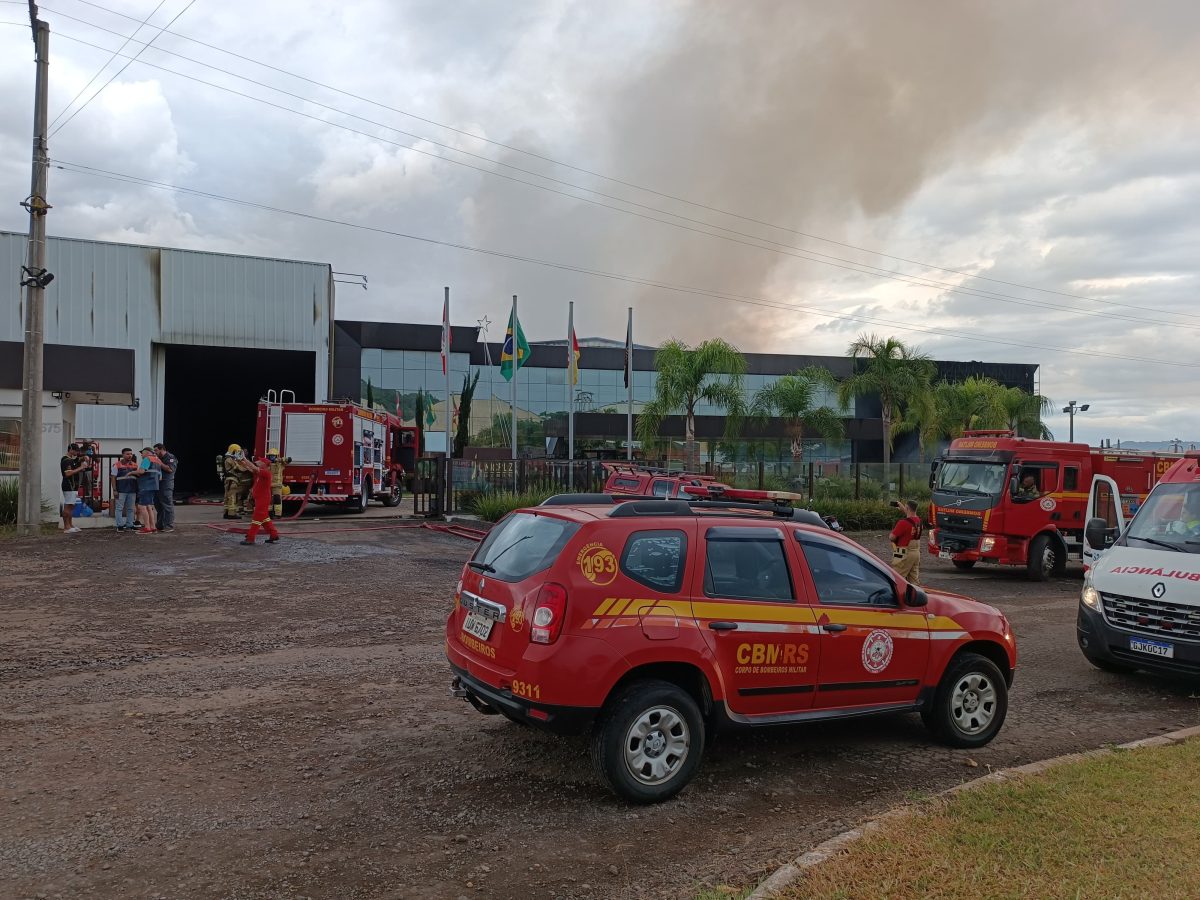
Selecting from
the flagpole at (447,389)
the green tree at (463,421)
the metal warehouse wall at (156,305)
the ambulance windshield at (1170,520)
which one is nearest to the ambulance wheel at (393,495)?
the flagpole at (447,389)

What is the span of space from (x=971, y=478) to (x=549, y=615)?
1420 cm

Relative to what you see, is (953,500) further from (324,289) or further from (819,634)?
(324,289)

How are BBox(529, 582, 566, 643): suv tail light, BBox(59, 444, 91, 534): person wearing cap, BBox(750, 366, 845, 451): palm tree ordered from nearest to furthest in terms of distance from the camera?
BBox(529, 582, 566, 643): suv tail light < BBox(59, 444, 91, 534): person wearing cap < BBox(750, 366, 845, 451): palm tree

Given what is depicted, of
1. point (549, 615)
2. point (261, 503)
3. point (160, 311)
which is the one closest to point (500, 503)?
point (261, 503)

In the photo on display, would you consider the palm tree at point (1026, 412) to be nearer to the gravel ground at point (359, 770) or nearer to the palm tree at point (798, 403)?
the palm tree at point (798, 403)

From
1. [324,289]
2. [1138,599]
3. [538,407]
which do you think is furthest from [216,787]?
[538,407]

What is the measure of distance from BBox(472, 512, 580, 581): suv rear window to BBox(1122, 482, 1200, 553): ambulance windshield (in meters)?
6.38

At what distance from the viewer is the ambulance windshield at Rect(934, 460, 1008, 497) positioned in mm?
16391

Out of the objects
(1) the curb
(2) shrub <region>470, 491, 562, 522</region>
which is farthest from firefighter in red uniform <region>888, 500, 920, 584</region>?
(2) shrub <region>470, 491, 562, 522</region>

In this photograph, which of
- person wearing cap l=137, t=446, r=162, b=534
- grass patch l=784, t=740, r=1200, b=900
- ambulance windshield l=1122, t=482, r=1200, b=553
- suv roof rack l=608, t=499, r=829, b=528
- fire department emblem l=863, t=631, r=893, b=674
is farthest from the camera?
person wearing cap l=137, t=446, r=162, b=534

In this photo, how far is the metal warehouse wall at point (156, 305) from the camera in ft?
102

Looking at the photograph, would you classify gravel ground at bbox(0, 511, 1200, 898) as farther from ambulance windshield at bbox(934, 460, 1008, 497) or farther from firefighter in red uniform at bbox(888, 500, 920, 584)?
ambulance windshield at bbox(934, 460, 1008, 497)

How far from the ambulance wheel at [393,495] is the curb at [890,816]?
25.7 metres

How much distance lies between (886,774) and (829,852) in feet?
5.58
